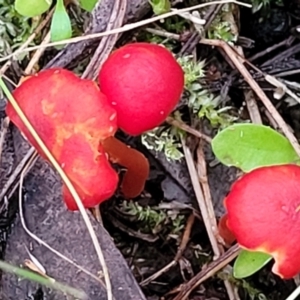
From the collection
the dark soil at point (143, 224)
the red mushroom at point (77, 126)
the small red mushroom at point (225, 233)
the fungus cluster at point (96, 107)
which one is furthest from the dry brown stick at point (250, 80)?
the red mushroom at point (77, 126)

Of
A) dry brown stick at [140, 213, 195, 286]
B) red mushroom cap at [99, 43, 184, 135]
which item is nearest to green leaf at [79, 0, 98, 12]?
red mushroom cap at [99, 43, 184, 135]

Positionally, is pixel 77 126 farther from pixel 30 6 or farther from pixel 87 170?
pixel 30 6

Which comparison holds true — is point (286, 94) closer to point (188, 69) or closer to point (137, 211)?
point (188, 69)

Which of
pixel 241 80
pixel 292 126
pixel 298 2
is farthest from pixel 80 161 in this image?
pixel 298 2

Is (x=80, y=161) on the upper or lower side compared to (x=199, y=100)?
upper

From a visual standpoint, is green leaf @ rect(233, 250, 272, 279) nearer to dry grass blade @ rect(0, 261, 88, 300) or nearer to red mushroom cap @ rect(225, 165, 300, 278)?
red mushroom cap @ rect(225, 165, 300, 278)
